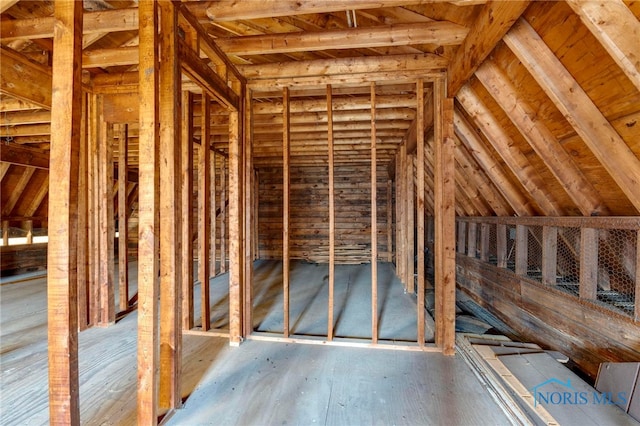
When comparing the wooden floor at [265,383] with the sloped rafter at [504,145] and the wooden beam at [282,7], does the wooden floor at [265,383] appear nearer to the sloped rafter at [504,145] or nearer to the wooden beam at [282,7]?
the sloped rafter at [504,145]

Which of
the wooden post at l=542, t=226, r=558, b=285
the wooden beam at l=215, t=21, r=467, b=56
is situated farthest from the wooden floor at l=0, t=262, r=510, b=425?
the wooden beam at l=215, t=21, r=467, b=56

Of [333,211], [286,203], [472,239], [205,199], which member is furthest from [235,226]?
[472,239]

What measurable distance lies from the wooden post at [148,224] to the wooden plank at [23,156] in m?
5.08

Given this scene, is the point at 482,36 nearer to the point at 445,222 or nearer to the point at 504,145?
the point at 504,145

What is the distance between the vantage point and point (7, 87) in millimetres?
2357

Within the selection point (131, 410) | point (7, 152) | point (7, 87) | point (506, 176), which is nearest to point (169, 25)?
point (7, 87)

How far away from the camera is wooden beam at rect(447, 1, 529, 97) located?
1507 mm

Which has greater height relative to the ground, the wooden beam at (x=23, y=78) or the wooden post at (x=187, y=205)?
the wooden beam at (x=23, y=78)

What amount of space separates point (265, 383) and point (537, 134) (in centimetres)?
→ 278

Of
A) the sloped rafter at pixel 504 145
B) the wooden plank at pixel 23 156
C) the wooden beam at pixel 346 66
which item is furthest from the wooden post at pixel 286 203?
the wooden plank at pixel 23 156

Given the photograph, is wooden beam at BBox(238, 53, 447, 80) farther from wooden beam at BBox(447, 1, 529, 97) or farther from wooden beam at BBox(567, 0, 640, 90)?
wooden beam at BBox(567, 0, 640, 90)

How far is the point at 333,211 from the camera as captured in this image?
2.62 meters

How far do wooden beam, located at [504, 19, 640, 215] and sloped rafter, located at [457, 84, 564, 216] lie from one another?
722 mm

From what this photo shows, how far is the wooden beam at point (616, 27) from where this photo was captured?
4.00 feet
